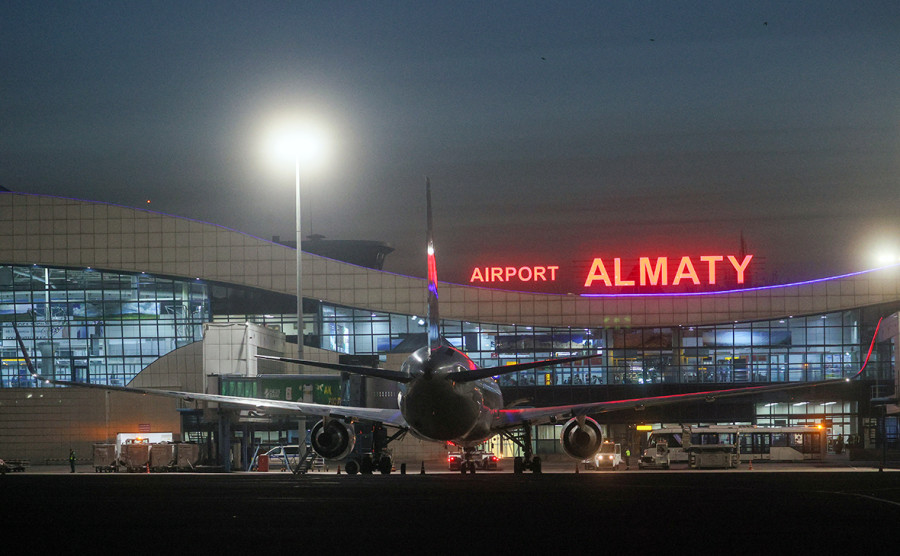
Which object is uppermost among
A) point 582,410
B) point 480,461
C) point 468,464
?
point 582,410

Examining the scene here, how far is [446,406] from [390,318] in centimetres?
6360

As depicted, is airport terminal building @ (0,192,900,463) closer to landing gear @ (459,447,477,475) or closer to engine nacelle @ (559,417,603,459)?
landing gear @ (459,447,477,475)

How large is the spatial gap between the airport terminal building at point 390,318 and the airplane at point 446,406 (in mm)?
46961

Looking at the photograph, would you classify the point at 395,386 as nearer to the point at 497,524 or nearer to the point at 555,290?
the point at 555,290

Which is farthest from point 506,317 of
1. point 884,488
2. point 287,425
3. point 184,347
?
point 884,488

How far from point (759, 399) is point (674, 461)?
22740mm

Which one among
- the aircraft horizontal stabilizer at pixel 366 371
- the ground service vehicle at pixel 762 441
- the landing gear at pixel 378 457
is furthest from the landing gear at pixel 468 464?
the ground service vehicle at pixel 762 441

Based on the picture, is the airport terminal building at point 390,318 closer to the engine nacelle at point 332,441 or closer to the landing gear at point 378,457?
the landing gear at point 378,457

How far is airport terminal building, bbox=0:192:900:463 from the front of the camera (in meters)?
95.1

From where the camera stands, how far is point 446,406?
37.0 m

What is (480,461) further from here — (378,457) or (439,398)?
(439,398)

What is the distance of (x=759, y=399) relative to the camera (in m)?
95.7

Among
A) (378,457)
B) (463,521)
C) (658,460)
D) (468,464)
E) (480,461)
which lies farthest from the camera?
(480,461)

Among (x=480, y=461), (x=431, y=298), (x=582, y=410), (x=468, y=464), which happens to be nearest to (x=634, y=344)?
(x=480, y=461)
